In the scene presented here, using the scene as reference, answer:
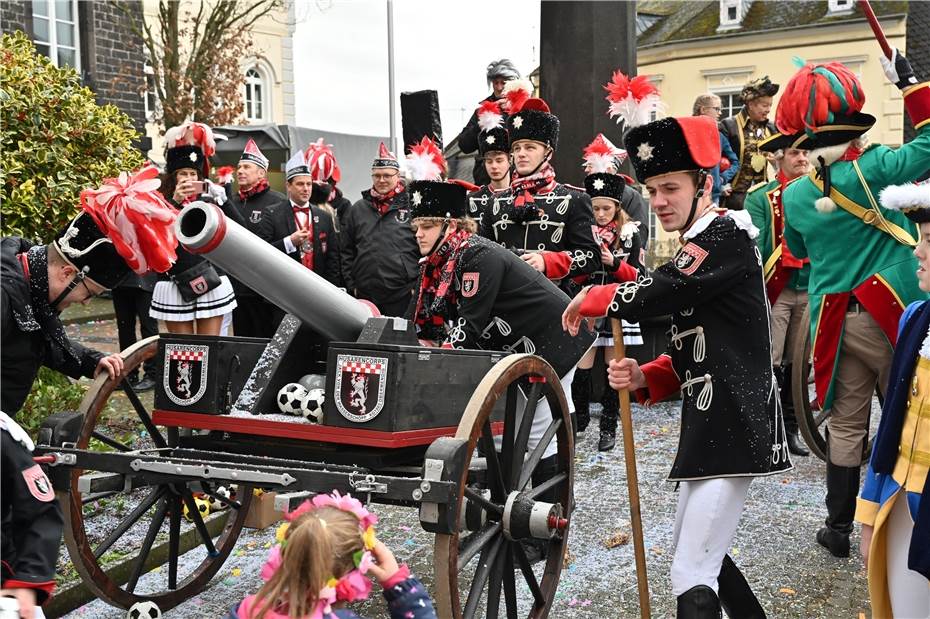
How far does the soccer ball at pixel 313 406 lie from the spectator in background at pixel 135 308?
4.57m

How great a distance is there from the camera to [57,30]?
18203mm

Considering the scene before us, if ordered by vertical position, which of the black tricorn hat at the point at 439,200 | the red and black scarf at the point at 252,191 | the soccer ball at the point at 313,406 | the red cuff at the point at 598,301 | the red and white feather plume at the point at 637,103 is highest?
the red and white feather plume at the point at 637,103

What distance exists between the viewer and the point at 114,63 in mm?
19094

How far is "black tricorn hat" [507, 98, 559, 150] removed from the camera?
5.61m

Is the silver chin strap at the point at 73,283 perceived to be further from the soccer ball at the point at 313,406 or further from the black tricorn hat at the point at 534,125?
the black tricorn hat at the point at 534,125

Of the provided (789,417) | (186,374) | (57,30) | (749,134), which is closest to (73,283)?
(186,374)

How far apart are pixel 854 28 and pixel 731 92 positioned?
3948 millimetres

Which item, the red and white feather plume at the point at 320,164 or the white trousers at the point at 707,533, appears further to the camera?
the red and white feather plume at the point at 320,164

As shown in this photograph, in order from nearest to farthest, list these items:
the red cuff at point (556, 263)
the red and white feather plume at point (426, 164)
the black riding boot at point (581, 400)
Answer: the red and white feather plume at point (426, 164)
the red cuff at point (556, 263)
the black riding boot at point (581, 400)

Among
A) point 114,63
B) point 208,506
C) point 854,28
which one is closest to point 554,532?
point 208,506

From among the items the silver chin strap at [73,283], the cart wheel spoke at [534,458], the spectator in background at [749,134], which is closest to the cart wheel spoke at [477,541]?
the cart wheel spoke at [534,458]

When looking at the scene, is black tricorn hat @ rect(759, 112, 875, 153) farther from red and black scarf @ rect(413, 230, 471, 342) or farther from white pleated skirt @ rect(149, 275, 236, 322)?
white pleated skirt @ rect(149, 275, 236, 322)

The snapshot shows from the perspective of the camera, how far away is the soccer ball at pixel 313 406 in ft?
11.6

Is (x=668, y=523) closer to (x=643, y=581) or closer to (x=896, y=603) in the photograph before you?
(x=643, y=581)
